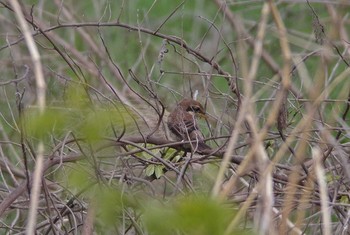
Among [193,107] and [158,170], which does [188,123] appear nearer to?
[193,107]

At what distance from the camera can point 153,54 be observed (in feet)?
17.3

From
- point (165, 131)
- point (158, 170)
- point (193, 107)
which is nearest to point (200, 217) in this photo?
point (158, 170)

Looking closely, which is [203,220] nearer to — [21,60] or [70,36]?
[21,60]

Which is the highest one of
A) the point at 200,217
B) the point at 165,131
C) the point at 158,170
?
the point at 165,131

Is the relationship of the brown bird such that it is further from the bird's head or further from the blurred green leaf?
the blurred green leaf

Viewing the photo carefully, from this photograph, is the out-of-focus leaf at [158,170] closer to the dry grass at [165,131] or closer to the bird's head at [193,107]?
the dry grass at [165,131]

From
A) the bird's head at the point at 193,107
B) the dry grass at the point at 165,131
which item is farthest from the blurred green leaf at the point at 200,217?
the bird's head at the point at 193,107

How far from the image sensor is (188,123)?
3.11 meters

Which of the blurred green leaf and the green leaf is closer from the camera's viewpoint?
the blurred green leaf

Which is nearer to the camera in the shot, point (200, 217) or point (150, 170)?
point (200, 217)

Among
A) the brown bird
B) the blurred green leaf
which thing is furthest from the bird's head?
the blurred green leaf

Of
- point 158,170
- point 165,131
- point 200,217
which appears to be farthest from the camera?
point 165,131

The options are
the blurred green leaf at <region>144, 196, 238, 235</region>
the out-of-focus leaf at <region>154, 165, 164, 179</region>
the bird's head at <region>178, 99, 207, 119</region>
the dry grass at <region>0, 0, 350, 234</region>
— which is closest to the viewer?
the blurred green leaf at <region>144, 196, 238, 235</region>

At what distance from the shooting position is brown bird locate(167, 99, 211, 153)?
2.78 meters
